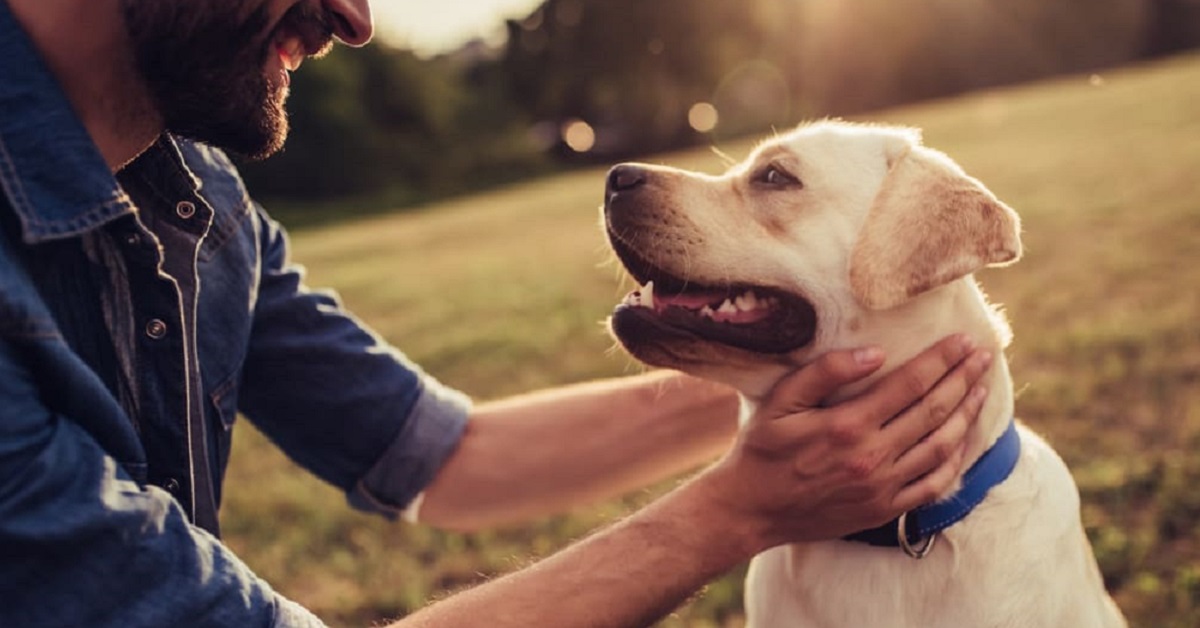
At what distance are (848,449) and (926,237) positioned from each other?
1.90 ft

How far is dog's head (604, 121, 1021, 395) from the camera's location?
2547 mm

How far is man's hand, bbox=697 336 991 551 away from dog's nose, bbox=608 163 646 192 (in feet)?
2.34

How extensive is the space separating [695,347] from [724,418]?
0.66m

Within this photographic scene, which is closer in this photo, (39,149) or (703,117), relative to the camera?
(39,149)

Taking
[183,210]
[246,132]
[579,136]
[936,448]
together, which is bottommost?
[579,136]

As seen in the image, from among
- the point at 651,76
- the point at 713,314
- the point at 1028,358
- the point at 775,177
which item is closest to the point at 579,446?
the point at 713,314

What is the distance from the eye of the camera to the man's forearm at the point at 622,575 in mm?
2141

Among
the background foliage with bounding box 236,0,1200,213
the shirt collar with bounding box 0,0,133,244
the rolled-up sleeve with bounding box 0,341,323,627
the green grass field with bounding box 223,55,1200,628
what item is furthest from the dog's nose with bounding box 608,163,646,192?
the background foliage with bounding box 236,0,1200,213

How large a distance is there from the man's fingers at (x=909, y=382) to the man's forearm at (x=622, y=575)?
1.30ft

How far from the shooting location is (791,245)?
2.82m

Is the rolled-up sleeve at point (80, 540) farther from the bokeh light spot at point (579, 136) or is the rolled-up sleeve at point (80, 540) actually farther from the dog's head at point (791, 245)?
the bokeh light spot at point (579, 136)

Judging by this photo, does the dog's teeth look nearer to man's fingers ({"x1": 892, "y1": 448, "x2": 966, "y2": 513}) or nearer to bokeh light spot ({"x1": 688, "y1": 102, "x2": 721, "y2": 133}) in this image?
man's fingers ({"x1": 892, "y1": 448, "x2": 966, "y2": 513})

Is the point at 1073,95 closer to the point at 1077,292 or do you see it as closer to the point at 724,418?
the point at 1077,292

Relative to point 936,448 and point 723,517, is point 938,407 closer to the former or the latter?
point 936,448
